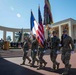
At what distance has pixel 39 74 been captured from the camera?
24.8ft

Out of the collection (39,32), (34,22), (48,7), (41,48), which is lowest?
(41,48)

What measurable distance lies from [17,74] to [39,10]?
461 cm

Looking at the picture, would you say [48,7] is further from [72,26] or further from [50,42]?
[72,26]

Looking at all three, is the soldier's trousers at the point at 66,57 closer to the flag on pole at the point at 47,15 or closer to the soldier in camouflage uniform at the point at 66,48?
the soldier in camouflage uniform at the point at 66,48

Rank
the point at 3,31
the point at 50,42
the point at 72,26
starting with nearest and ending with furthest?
the point at 50,42 < the point at 72,26 < the point at 3,31

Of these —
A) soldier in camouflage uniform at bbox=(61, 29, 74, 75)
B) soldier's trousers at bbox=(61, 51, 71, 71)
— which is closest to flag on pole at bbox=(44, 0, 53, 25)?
soldier in camouflage uniform at bbox=(61, 29, 74, 75)

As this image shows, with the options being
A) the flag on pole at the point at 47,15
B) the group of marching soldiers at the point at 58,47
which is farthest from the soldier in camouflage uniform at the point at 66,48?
the flag on pole at the point at 47,15

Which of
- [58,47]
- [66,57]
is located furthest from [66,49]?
[58,47]

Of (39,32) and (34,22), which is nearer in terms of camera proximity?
(39,32)

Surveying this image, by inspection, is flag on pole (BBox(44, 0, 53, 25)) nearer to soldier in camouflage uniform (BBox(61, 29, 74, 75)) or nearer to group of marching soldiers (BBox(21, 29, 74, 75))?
group of marching soldiers (BBox(21, 29, 74, 75))

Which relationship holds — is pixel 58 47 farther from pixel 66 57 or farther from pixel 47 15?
pixel 47 15

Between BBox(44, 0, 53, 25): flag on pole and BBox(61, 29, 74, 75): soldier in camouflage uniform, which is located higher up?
BBox(44, 0, 53, 25): flag on pole

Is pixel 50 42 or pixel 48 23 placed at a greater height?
pixel 48 23

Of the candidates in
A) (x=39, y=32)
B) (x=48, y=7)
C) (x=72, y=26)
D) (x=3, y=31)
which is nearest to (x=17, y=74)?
(x=39, y=32)
